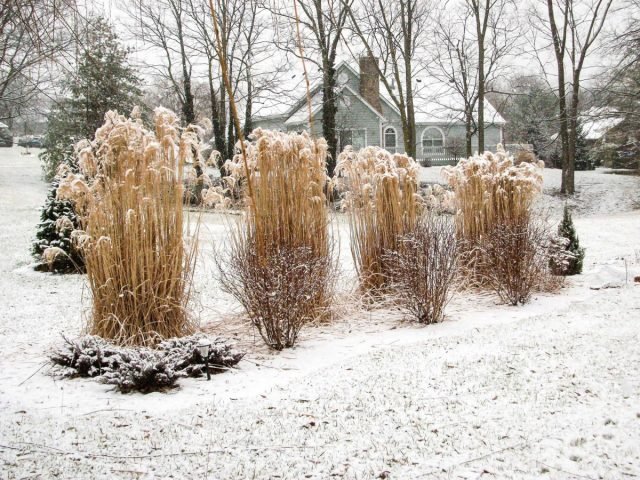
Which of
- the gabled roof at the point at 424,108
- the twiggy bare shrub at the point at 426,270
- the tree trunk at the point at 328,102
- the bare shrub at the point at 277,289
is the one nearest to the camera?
the bare shrub at the point at 277,289

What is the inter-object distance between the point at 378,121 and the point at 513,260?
2544 cm

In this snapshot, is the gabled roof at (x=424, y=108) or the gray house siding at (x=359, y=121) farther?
the gray house siding at (x=359, y=121)

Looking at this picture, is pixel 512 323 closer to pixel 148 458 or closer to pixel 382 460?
pixel 382 460

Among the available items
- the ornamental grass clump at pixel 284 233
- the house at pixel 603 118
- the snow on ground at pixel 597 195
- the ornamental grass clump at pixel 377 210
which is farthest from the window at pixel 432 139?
the ornamental grass clump at pixel 284 233

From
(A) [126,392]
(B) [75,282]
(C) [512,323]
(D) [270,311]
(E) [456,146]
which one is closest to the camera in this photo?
(A) [126,392]

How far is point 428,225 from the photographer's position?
5879mm

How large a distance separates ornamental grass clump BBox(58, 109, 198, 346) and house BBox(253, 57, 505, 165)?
23.2 meters

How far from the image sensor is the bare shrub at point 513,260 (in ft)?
21.0

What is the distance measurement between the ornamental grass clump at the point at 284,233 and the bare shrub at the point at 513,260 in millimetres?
1911

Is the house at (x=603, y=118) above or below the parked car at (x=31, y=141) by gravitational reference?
below

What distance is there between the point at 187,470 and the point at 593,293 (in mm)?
5844

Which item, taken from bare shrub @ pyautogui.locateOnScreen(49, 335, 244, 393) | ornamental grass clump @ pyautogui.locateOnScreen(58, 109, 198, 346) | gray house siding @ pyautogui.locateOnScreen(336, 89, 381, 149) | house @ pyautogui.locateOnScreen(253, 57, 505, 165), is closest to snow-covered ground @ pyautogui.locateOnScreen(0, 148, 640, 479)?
bare shrub @ pyautogui.locateOnScreen(49, 335, 244, 393)

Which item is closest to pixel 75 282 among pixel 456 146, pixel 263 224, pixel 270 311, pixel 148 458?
pixel 263 224

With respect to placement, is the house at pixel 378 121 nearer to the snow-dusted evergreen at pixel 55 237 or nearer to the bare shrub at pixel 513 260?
the snow-dusted evergreen at pixel 55 237
